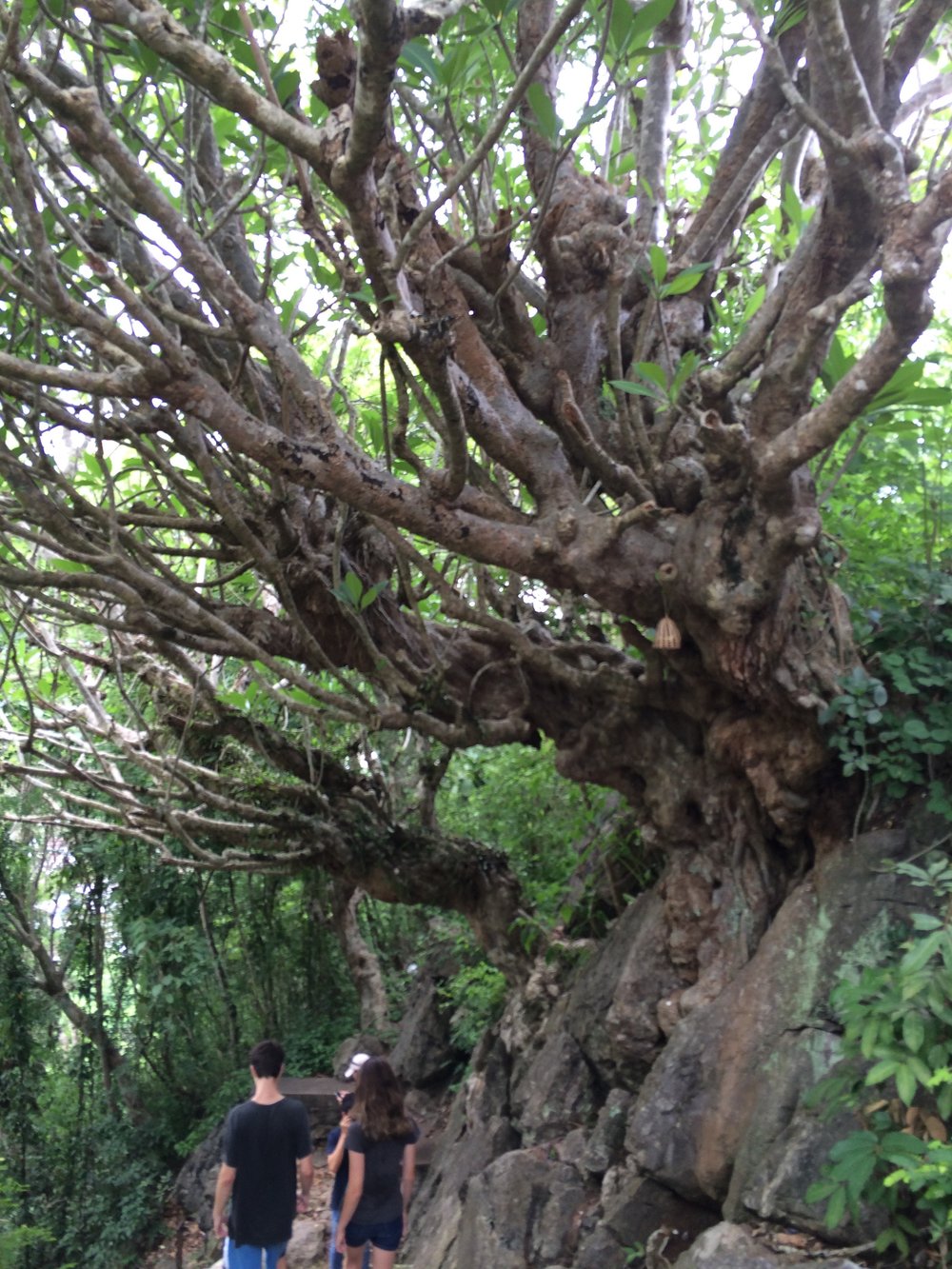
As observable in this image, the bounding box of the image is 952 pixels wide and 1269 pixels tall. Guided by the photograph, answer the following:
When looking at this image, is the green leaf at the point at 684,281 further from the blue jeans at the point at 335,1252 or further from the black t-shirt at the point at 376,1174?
the blue jeans at the point at 335,1252

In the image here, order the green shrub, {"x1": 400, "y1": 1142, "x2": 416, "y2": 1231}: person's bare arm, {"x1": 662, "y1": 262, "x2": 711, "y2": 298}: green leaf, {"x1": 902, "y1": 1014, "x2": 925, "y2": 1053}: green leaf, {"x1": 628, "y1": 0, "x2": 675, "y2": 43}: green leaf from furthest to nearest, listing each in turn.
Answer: the green shrub < {"x1": 400, "y1": 1142, "x2": 416, "y2": 1231}: person's bare arm < {"x1": 662, "y1": 262, "x2": 711, "y2": 298}: green leaf < {"x1": 628, "y1": 0, "x2": 675, "y2": 43}: green leaf < {"x1": 902, "y1": 1014, "x2": 925, "y2": 1053}: green leaf

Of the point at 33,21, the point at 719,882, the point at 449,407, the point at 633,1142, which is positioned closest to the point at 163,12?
the point at 449,407

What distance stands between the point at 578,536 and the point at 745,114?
2098mm

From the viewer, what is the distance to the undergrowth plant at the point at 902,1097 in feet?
10.00

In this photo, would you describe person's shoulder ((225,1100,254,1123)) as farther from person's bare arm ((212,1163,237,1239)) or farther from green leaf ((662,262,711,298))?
green leaf ((662,262,711,298))

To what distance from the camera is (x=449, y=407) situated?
134 inches

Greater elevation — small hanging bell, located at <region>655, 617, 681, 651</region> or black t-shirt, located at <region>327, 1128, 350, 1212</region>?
small hanging bell, located at <region>655, 617, 681, 651</region>

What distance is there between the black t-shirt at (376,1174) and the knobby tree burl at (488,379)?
5.10 ft

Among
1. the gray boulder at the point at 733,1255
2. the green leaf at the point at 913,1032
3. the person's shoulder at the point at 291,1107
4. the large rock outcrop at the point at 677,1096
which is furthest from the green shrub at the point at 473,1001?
the green leaf at the point at 913,1032

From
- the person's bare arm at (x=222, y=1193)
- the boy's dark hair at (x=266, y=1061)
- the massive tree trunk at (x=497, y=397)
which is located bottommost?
the person's bare arm at (x=222, y=1193)

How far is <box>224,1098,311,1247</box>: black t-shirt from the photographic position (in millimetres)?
4668

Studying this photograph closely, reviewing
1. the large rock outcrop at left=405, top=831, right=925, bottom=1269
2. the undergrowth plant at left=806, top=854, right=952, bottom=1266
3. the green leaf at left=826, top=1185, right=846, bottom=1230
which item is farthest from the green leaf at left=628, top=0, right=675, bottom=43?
the green leaf at left=826, top=1185, right=846, bottom=1230

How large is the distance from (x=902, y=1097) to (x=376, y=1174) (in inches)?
108

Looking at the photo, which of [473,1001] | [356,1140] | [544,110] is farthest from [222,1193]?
[544,110]
